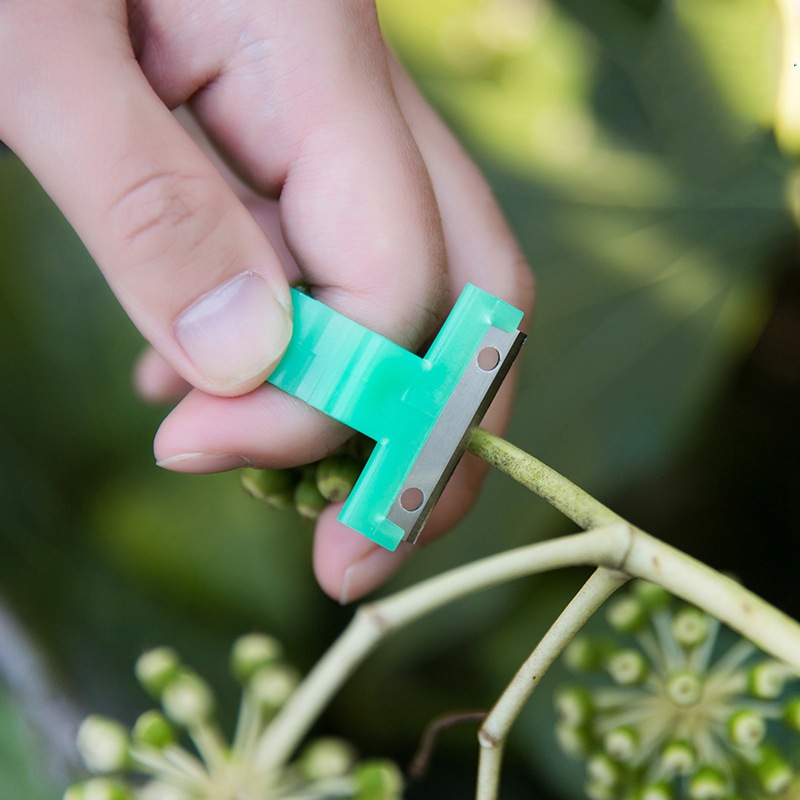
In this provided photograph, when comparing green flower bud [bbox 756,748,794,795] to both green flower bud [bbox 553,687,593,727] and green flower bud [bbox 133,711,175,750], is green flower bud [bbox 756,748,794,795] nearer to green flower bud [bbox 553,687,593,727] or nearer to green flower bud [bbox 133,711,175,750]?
green flower bud [bbox 553,687,593,727]

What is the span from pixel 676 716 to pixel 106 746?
52 centimetres

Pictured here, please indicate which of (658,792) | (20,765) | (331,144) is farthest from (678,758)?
(20,765)

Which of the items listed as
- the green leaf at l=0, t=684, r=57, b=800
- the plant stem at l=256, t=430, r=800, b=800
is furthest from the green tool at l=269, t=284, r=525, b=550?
the green leaf at l=0, t=684, r=57, b=800

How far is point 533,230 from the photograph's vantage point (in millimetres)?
1294

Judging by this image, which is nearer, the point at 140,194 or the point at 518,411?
the point at 140,194

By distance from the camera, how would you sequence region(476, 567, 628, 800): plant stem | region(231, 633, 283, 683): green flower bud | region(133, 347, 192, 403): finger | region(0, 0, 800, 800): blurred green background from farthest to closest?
region(0, 0, 800, 800): blurred green background
region(133, 347, 192, 403): finger
region(231, 633, 283, 683): green flower bud
region(476, 567, 628, 800): plant stem

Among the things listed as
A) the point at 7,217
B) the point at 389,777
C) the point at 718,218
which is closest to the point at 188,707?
the point at 389,777

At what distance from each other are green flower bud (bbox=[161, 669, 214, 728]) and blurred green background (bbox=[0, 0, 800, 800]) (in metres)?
0.40

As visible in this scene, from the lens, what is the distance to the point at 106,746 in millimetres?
785

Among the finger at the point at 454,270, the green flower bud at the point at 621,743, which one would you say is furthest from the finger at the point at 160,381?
the green flower bud at the point at 621,743

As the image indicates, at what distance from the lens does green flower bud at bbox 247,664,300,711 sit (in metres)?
0.85

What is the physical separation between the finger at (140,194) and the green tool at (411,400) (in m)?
0.05

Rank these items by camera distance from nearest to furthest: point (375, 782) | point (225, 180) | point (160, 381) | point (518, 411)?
point (225, 180)
point (375, 782)
point (160, 381)
point (518, 411)

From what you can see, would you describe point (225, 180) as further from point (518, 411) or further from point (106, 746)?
point (518, 411)
